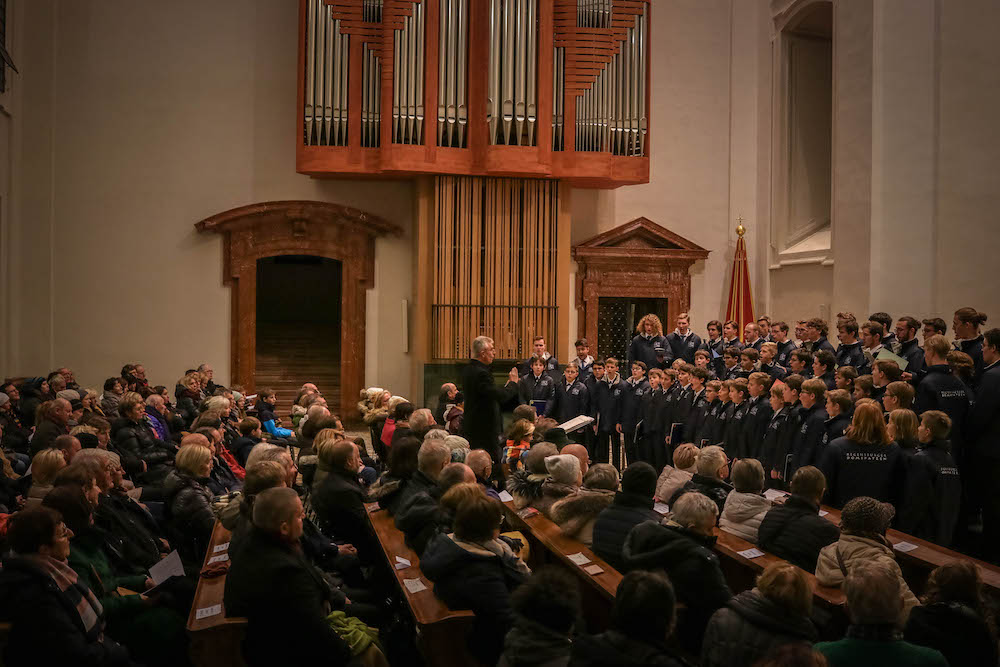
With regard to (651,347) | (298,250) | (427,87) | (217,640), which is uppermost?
(427,87)

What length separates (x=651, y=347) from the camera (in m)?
10.8

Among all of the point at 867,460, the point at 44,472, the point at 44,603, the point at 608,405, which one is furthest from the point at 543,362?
the point at 44,603

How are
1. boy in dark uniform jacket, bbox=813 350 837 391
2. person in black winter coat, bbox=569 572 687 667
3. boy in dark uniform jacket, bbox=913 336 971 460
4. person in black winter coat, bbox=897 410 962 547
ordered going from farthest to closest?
boy in dark uniform jacket, bbox=813 350 837 391 < boy in dark uniform jacket, bbox=913 336 971 460 < person in black winter coat, bbox=897 410 962 547 < person in black winter coat, bbox=569 572 687 667

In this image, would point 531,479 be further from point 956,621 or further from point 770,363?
point 770,363

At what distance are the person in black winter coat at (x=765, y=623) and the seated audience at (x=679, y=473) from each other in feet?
7.29

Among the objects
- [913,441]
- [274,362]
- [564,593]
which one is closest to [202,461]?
[564,593]

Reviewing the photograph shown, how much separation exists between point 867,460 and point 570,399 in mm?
4867

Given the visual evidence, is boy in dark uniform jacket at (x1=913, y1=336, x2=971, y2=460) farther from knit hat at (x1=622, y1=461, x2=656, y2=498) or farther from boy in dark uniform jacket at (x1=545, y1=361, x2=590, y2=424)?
boy in dark uniform jacket at (x1=545, y1=361, x2=590, y2=424)

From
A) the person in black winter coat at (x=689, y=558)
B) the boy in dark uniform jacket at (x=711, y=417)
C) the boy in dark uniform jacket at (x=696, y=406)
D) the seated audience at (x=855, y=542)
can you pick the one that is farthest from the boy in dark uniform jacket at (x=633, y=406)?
the person in black winter coat at (x=689, y=558)

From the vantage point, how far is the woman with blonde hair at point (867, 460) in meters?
5.59

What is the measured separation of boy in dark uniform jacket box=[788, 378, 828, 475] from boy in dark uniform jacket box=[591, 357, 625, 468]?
303 centimetres

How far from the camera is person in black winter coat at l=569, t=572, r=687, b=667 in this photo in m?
2.79

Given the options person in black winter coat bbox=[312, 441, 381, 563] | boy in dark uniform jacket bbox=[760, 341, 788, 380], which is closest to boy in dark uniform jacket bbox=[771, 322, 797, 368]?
boy in dark uniform jacket bbox=[760, 341, 788, 380]

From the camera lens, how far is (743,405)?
7.84m
